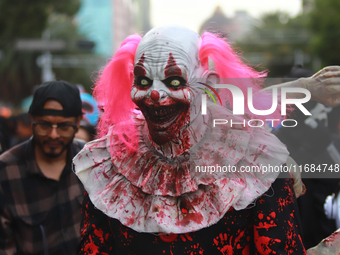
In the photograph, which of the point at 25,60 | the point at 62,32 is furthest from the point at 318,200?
the point at 62,32

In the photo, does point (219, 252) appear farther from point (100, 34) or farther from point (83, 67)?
point (100, 34)

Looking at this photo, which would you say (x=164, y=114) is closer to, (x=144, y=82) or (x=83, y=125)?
(x=144, y=82)

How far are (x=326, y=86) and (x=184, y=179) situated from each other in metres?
0.78

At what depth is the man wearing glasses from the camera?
2.44 m

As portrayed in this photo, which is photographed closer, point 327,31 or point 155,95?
point 155,95

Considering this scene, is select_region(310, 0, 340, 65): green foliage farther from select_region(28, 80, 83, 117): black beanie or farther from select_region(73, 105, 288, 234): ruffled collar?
select_region(73, 105, 288, 234): ruffled collar

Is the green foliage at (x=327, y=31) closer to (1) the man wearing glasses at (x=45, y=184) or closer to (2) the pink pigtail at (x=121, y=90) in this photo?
(1) the man wearing glasses at (x=45, y=184)

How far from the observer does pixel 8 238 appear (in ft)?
7.84

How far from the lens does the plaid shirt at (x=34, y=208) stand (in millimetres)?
2424

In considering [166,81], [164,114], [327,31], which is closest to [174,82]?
[166,81]

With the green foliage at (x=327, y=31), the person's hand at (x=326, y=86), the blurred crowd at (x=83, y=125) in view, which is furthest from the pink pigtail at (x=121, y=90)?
the green foliage at (x=327, y=31)

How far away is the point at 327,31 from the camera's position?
17.7 meters

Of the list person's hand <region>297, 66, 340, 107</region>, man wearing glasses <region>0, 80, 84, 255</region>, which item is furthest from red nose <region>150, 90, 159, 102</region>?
man wearing glasses <region>0, 80, 84, 255</region>

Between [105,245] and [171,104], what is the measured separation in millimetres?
770
